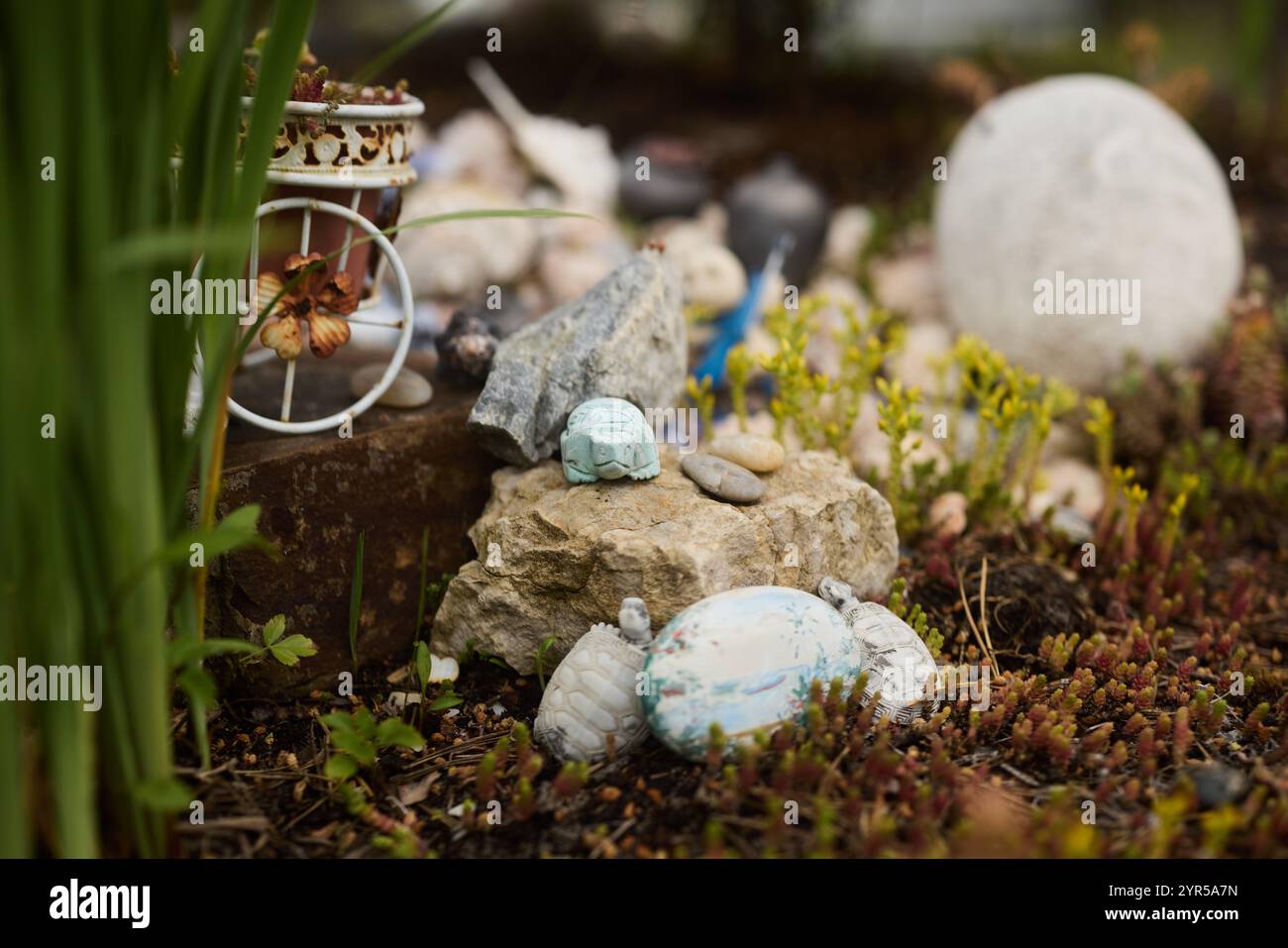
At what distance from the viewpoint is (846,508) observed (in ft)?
9.87

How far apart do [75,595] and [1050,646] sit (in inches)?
97.9

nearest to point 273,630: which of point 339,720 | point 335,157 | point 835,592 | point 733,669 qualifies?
point 339,720

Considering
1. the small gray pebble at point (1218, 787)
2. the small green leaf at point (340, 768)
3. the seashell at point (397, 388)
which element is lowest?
the small gray pebble at point (1218, 787)

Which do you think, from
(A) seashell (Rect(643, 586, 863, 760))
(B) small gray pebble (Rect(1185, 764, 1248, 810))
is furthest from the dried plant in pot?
(B) small gray pebble (Rect(1185, 764, 1248, 810))

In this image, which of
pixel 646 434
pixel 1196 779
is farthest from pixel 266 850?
pixel 1196 779

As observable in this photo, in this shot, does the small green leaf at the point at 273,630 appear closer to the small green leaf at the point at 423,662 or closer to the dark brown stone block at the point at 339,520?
the dark brown stone block at the point at 339,520

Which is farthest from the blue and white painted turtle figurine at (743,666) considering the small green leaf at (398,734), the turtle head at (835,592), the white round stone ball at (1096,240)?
the white round stone ball at (1096,240)

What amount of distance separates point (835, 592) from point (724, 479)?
0.44m

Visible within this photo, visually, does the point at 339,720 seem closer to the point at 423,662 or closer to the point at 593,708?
the point at 423,662

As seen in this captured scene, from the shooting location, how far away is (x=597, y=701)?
8.25ft

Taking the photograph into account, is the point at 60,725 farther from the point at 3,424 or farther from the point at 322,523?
the point at 322,523

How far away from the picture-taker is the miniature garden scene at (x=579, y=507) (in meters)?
1.84

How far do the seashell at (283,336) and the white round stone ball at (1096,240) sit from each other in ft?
10.7

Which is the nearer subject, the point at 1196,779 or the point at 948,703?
the point at 1196,779
